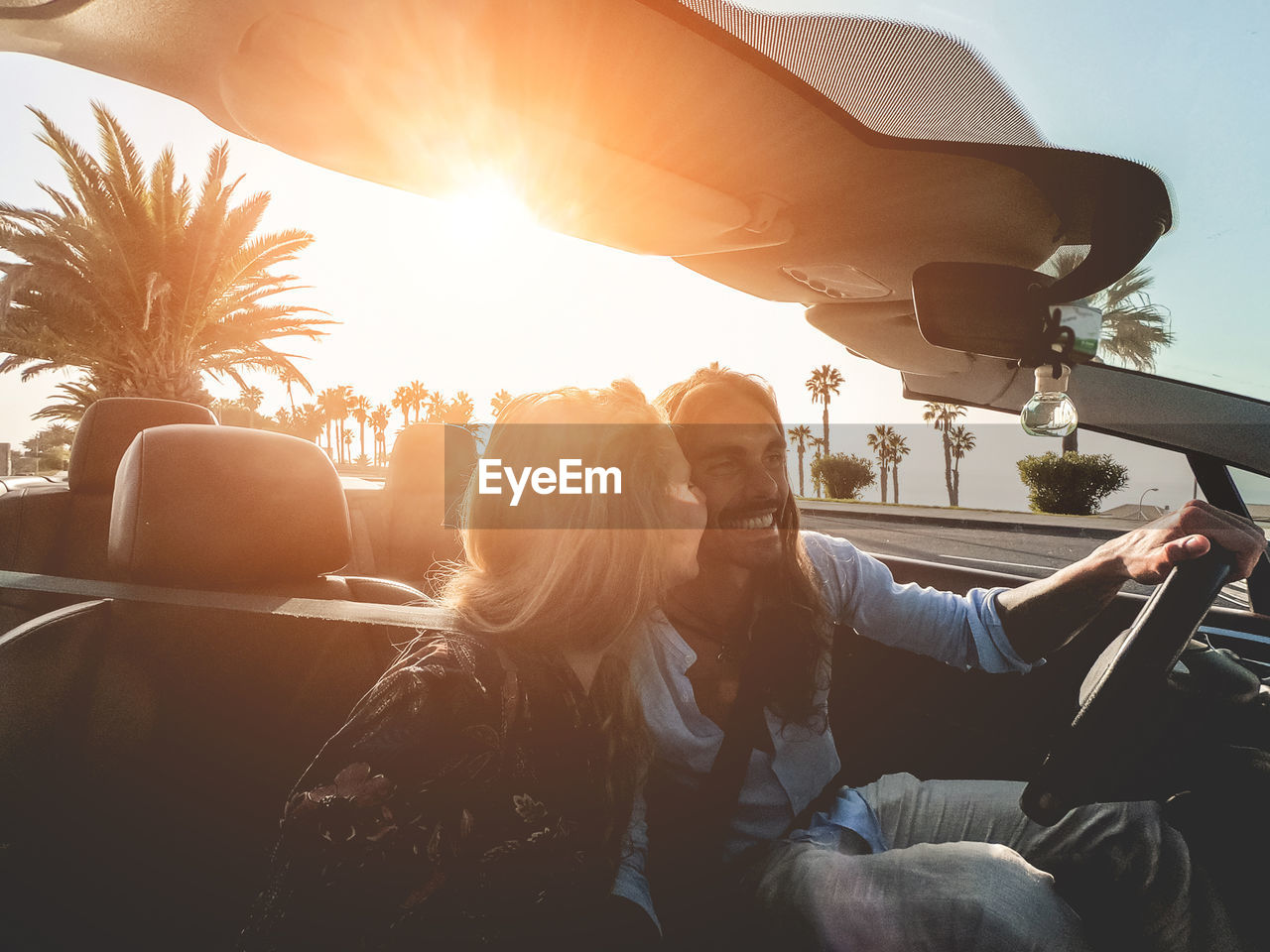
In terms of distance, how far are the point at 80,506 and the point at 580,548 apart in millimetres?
3922

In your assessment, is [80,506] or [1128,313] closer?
[1128,313]

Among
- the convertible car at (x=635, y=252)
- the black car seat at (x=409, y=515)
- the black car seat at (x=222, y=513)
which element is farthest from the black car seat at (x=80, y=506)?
the black car seat at (x=222, y=513)

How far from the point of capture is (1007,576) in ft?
8.67

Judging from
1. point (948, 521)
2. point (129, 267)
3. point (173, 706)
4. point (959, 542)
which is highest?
point (129, 267)

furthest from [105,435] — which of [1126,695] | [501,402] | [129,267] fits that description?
[129,267]

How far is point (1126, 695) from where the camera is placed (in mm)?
1603

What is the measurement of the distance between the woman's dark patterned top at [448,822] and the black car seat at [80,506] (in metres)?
3.56

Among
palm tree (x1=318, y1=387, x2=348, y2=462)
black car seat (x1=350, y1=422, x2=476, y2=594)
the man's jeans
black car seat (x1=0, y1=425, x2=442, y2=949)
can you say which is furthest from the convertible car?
palm tree (x1=318, y1=387, x2=348, y2=462)

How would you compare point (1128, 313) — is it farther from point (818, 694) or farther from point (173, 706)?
point (173, 706)

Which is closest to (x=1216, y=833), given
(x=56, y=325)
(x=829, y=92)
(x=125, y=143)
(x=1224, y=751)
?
(x=1224, y=751)

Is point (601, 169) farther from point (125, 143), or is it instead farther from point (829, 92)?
point (125, 143)

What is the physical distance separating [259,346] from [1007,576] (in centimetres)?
1342

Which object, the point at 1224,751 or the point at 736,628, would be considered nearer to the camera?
the point at 1224,751

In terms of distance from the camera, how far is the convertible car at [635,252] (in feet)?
3.90
